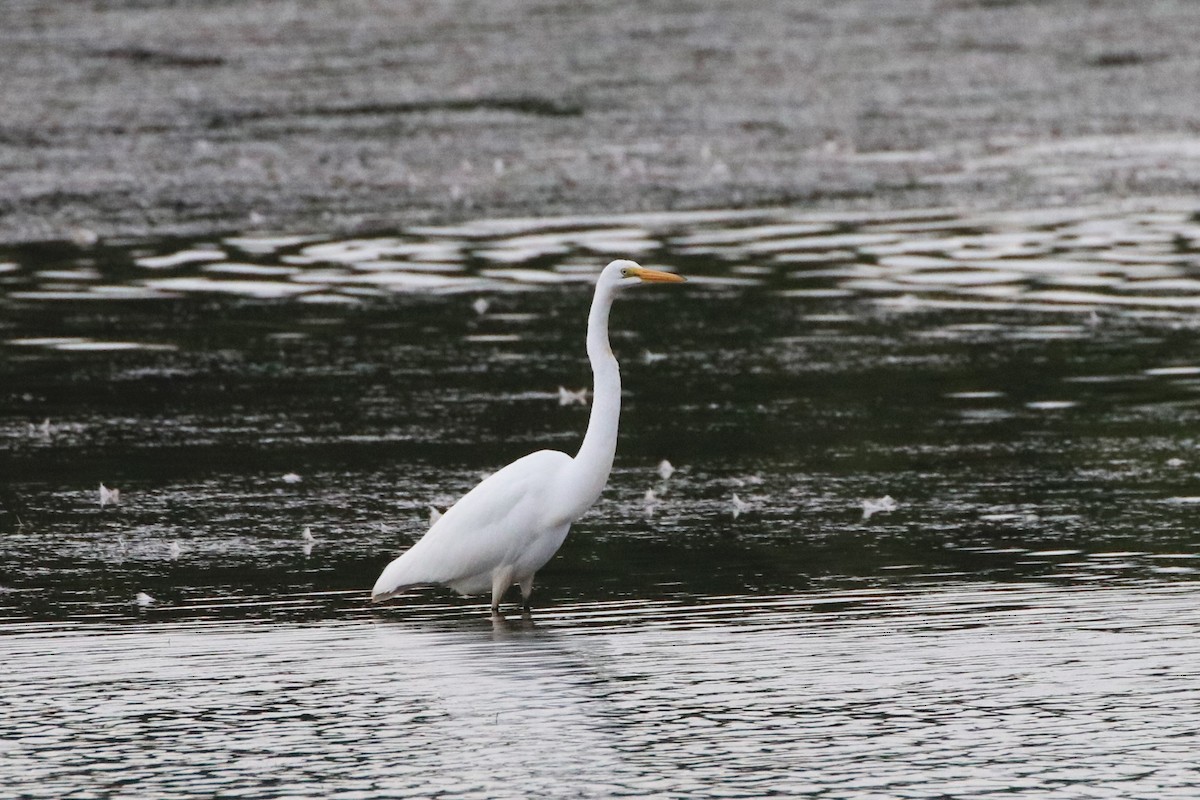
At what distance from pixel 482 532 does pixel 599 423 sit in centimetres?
72

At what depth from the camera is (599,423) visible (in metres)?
10.5

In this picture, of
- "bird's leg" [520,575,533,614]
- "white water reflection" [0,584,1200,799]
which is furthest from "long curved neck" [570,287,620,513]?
"white water reflection" [0,584,1200,799]

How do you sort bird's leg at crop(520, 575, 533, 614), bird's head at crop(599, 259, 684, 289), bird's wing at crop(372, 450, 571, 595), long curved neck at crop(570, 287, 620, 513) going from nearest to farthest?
bird's wing at crop(372, 450, 571, 595) < long curved neck at crop(570, 287, 620, 513) < bird's leg at crop(520, 575, 533, 614) < bird's head at crop(599, 259, 684, 289)

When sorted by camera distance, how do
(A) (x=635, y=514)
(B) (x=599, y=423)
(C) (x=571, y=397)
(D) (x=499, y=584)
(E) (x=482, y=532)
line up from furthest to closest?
(C) (x=571, y=397)
(A) (x=635, y=514)
(B) (x=599, y=423)
(D) (x=499, y=584)
(E) (x=482, y=532)

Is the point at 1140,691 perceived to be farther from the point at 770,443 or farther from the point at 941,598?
the point at 770,443

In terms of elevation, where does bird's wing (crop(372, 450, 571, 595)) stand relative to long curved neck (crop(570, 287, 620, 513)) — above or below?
below

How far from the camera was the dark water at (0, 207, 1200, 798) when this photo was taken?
811 cm

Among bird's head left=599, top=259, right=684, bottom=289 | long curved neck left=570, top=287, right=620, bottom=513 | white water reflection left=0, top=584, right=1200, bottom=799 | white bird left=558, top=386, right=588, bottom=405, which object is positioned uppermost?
bird's head left=599, top=259, right=684, bottom=289

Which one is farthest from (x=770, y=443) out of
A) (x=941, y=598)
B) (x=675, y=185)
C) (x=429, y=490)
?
(x=675, y=185)

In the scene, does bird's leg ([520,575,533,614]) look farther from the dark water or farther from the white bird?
the white bird

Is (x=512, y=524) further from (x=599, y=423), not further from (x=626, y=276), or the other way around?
(x=626, y=276)

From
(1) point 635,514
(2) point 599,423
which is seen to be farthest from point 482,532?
(1) point 635,514

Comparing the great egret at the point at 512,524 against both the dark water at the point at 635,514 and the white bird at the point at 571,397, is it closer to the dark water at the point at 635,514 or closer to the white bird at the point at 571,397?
the dark water at the point at 635,514

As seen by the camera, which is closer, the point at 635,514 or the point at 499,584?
the point at 499,584
